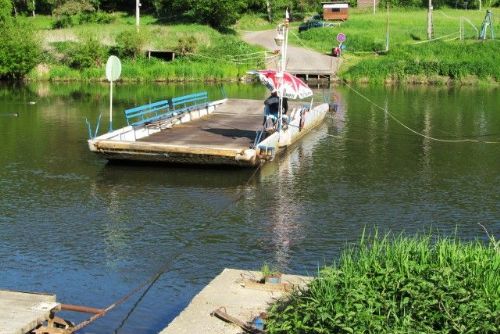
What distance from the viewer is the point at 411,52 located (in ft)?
202

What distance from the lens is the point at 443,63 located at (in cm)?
5838

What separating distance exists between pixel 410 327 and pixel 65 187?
1423 cm

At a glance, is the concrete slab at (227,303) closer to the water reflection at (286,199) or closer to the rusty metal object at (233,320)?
the rusty metal object at (233,320)

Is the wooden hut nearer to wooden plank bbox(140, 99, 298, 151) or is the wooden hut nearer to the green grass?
the green grass

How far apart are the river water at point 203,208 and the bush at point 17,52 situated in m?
25.5

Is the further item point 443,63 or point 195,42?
point 195,42

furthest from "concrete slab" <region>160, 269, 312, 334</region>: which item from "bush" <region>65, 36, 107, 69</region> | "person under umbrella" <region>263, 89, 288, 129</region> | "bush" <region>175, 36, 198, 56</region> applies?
"bush" <region>175, 36, 198, 56</region>

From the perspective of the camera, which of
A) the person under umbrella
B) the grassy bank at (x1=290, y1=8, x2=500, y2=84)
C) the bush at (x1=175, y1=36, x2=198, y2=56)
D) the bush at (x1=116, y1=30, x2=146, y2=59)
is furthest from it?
the bush at (x1=175, y1=36, x2=198, y2=56)

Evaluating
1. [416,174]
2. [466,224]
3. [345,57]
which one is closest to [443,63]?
[345,57]

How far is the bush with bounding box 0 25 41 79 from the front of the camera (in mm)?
56250

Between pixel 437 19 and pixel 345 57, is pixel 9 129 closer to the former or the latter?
pixel 345 57

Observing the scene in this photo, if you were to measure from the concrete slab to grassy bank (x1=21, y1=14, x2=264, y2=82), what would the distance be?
4689 cm

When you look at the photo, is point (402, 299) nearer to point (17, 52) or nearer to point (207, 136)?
point (207, 136)

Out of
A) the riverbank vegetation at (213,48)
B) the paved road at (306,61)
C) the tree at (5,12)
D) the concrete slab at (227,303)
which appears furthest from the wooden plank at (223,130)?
the tree at (5,12)
